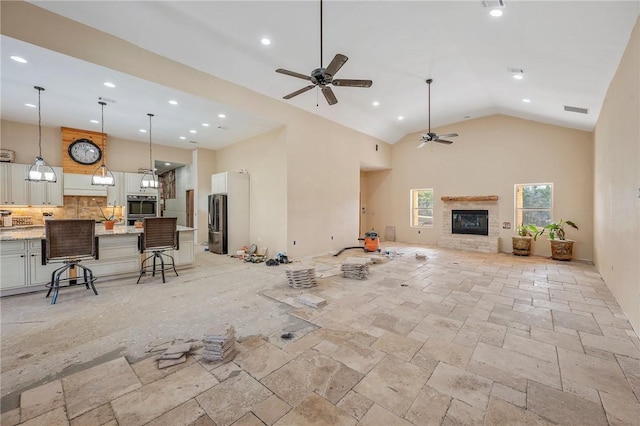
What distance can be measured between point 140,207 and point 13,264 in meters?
3.81

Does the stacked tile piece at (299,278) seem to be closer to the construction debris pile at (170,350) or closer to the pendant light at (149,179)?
the construction debris pile at (170,350)

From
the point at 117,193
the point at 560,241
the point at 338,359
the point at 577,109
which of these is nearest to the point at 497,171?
the point at 560,241

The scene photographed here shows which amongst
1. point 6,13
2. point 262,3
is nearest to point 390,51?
point 262,3

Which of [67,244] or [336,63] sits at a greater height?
[336,63]

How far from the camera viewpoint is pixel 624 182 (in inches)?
135

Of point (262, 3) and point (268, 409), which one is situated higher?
point (262, 3)

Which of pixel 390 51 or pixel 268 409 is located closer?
pixel 268 409

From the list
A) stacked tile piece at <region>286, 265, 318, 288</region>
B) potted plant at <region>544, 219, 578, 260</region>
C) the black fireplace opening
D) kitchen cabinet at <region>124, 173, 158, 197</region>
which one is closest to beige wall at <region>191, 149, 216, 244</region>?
kitchen cabinet at <region>124, 173, 158, 197</region>

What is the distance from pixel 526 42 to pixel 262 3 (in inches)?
146

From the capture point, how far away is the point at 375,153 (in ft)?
31.2

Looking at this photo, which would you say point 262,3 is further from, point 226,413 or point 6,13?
point 226,413

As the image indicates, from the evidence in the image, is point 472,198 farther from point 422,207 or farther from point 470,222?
point 422,207

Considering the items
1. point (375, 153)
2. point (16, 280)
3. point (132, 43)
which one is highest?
point (132, 43)

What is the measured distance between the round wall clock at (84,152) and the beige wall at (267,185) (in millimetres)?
3638
